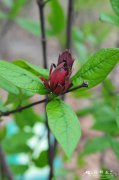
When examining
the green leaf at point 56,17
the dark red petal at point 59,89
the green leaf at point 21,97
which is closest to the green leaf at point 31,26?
the green leaf at point 56,17

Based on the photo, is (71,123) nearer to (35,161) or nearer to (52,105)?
(52,105)

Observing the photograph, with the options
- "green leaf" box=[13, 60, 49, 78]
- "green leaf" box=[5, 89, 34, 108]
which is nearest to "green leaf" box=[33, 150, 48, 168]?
"green leaf" box=[5, 89, 34, 108]

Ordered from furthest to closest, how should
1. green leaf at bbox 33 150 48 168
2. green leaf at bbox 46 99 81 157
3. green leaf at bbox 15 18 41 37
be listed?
green leaf at bbox 15 18 41 37, green leaf at bbox 33 150 48 168, green leaf at bbox 46 99 81 157

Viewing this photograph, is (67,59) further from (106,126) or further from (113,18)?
(106,126)

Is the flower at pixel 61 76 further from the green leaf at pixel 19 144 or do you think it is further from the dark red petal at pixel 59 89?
the green leaf at pixel 19 144

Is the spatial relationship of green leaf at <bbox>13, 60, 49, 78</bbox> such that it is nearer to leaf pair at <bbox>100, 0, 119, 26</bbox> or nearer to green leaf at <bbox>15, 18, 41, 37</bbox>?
leaf pair at <bbox>100, 0, 119, 26</bbox>

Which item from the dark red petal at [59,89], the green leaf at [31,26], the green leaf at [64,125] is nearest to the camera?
the green leaf at [64,125]

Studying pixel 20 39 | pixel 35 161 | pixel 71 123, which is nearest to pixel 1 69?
pixel 71 123
